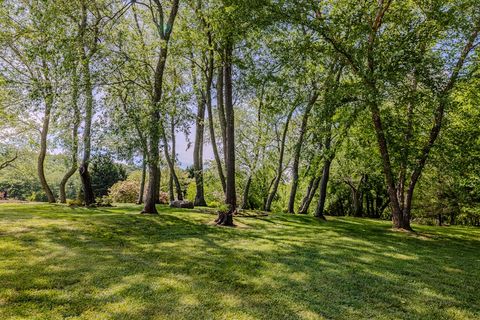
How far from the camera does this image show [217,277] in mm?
5977

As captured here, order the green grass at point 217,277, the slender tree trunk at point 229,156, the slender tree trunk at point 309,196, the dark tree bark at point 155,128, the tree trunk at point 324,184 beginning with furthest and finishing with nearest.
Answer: the slender tree trunk at point 309,196, the tree trunk at point 324,184, the slender tree trunk at point 229,156, the dark tree bark at point 155,128, the green grass at point 217,277

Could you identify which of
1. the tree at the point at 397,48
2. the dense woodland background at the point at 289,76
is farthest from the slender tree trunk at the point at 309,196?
the tree at the point at 397,48

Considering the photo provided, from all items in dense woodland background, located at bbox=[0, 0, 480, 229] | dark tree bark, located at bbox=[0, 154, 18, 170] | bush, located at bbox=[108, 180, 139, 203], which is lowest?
bush, located at bbox=[108, 180, 139, 203]

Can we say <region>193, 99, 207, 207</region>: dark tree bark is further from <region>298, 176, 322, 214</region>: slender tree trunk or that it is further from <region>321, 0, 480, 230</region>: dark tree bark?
<region>321, 0, 480, 230</region>: dark tree bark

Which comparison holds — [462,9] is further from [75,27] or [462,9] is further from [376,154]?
[75,27]

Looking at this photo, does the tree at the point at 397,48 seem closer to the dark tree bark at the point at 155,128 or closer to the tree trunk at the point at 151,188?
the dark tree bark at the point at 155,128

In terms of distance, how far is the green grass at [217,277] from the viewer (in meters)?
4.53

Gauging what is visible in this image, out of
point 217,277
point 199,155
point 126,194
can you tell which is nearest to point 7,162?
point 126,194

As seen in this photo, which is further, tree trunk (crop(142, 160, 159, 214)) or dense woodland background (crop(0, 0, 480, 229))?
tree trunk (crop(142, 160, 159, 214))

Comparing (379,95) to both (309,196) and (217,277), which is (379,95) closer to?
(217,277)

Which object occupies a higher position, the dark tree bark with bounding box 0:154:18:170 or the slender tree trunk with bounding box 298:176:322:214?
the dark tree bark with bounding box 0:154:18:170

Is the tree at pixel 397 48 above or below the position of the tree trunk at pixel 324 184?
above

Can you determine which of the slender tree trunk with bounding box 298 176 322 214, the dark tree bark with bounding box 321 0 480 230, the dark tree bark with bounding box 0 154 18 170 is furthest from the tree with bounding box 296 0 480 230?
the dark tree bark with bounding box 0 154 18 170

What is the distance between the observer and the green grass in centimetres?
453
